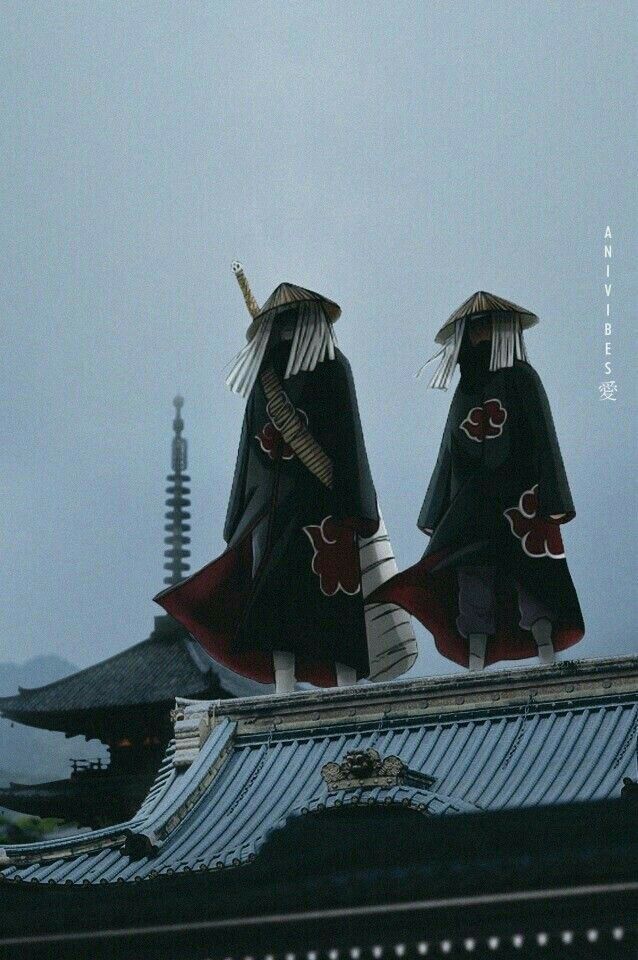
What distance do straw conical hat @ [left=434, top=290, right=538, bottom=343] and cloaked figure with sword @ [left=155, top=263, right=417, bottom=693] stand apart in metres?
1.30

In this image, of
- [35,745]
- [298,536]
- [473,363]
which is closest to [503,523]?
[473,363]

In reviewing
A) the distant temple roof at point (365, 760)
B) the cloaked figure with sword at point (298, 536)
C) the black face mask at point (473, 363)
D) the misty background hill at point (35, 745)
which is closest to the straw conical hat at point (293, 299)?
the cloaked figure with sword at point (298, 536)

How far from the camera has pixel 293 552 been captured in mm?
17109

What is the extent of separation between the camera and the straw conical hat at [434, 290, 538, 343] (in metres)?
17.1

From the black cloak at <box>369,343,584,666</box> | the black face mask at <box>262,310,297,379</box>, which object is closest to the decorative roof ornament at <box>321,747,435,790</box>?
the black cloak at <box>369,343,584,666</box>

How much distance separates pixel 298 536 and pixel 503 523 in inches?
80.4

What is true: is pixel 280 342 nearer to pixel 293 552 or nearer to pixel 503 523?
pixel 293 552

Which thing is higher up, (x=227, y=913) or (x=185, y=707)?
(x=185, y=707)

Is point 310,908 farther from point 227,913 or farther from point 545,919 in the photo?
point 545,919

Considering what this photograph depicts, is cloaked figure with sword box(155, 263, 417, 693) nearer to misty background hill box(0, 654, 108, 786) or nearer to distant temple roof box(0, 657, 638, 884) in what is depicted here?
distant temple roof box(0, 657, 638, 884)

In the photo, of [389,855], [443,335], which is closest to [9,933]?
[389,855]

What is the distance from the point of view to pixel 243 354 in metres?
17.9

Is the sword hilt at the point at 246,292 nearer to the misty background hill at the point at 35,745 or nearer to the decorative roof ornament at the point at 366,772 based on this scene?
the decorative roof ornament at the point at 366,772

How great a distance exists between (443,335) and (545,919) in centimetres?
943
